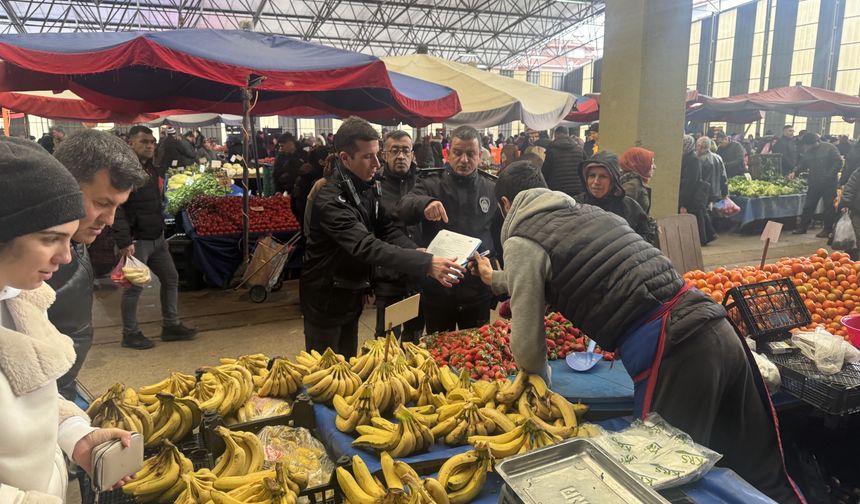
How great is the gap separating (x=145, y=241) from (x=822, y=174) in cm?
1177

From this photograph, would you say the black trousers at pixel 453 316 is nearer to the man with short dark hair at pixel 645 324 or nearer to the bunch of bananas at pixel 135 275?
the man with short dark hair at pixel 645 324

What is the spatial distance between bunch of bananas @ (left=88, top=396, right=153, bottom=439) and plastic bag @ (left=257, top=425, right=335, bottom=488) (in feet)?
1.36

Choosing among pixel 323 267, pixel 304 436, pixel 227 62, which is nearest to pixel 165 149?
pixel 227 62

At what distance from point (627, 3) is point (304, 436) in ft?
24.7

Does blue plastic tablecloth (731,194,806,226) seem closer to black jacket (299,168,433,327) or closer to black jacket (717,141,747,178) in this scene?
black jacket (717,141,747,178)

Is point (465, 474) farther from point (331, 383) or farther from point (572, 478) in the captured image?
point (331, 383)

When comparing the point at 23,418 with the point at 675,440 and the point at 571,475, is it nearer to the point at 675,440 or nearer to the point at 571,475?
the point at 571,475

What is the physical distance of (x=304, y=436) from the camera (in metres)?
2.10

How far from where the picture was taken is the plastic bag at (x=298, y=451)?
1882 mm

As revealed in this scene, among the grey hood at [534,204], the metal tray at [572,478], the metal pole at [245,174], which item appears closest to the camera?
the metal tray at [572,478]

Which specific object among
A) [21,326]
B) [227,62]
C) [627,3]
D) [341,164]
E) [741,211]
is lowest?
[741,211]

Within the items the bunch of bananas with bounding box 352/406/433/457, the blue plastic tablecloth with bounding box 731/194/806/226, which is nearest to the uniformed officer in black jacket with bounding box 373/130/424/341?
the bunch of bananas with bounding box 352/406/433/457

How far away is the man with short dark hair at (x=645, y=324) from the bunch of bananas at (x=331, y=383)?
2.42 feet

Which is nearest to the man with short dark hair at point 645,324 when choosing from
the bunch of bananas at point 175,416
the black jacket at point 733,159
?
the bunch of bananas at point 175,416
